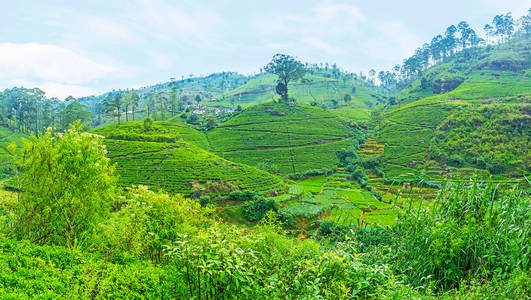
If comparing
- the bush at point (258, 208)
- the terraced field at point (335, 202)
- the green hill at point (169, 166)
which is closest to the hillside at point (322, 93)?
the terraced field at point (335, 202)

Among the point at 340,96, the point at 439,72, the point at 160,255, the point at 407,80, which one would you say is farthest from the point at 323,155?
the point at 407,80

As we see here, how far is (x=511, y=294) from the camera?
4.26 meters

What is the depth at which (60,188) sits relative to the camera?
32.8 feet

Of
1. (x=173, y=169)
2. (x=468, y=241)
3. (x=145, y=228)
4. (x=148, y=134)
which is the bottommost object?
(x=173, y=169)

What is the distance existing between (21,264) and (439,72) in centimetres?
13936

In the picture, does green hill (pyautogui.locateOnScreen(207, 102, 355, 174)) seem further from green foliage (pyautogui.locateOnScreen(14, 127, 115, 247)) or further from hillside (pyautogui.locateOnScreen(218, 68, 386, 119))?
green foliage (pyautogui.locateOnScreen(14, 127, 115, 247))

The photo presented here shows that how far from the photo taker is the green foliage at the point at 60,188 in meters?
8.81

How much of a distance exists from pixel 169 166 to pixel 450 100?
80.9 m

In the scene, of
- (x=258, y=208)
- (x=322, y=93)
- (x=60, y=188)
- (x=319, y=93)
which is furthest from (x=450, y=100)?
(x=60, y=188)

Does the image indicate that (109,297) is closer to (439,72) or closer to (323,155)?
(323,155)

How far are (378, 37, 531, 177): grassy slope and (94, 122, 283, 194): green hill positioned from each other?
30202mm

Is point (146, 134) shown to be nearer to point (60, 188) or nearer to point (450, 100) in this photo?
point (60, 188)

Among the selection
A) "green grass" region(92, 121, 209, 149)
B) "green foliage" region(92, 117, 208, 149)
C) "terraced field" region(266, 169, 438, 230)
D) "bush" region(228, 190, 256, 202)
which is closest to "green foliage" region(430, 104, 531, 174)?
"terraced field" region(266, 169, 438, 230)

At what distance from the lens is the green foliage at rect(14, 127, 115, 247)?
347 inches
